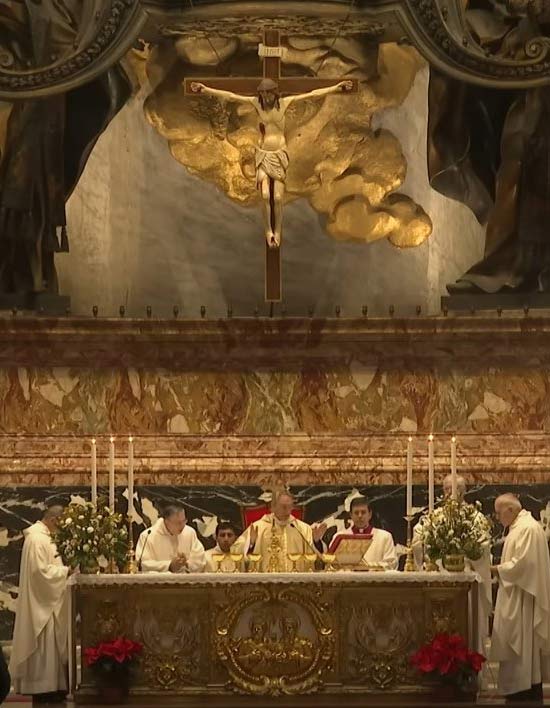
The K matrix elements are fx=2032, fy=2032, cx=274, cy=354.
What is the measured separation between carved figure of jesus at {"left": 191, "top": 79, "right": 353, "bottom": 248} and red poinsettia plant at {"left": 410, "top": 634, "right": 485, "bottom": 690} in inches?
191

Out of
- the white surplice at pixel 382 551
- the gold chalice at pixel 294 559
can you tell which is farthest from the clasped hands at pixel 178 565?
the white surplice at pixel 382 551

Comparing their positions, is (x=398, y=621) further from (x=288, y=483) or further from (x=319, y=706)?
(x=288, y=483)

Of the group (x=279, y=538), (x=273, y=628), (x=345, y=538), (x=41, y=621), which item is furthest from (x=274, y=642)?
(x=41, y=621)

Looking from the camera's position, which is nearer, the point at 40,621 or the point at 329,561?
the point at 329,561

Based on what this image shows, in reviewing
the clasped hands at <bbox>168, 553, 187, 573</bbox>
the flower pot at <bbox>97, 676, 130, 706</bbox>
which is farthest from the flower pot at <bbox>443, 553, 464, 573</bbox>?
the flower pot at <bbox>97, 676, 130, 706</bbox>

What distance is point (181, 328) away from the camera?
18797 millimetres

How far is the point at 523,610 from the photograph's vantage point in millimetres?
16000

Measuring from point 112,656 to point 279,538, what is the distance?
5.42 feet

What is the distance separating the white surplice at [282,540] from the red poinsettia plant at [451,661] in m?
1.19

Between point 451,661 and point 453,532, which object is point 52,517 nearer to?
point 453,532

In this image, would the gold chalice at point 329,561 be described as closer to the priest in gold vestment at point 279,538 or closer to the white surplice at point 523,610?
the priest in gold vestment at point 279,538

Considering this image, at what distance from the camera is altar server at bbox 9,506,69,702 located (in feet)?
51.7

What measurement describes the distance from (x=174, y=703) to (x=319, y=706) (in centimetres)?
113

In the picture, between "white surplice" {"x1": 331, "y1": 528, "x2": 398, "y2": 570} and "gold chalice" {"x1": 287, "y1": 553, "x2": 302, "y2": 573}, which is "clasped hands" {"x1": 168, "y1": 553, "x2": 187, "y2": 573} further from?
"white surplice" {"x1": 331, "y1": 528, "x2": 398, "y2": 570}
